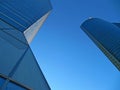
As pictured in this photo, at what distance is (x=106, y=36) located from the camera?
65688mm

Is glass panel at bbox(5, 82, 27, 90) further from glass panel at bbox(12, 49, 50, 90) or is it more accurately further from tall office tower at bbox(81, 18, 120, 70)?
tall office tower at bbox(81, 18, 120, 70)

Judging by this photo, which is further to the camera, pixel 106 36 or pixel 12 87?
pixel 106 36

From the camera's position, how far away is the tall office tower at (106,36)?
2165 inches

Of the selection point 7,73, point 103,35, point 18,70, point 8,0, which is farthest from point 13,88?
point 103,35

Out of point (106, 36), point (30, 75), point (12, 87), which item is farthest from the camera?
point (106, 36)

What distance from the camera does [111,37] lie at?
62469mm

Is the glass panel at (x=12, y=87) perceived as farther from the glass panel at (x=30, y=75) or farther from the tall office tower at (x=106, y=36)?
the tall office tower at (x=106, y=36)

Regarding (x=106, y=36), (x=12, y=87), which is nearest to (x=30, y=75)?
(x=12, y=87)

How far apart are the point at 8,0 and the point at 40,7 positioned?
12652mm

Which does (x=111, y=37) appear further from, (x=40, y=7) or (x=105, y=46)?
(x=40, y=7)

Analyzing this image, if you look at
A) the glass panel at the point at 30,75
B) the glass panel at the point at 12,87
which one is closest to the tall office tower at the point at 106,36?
the glass panel at the point at 30,75

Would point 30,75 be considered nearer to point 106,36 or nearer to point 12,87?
point 12,87

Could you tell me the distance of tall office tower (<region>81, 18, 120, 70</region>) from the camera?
180 ft

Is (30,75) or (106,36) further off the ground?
(106,36)
